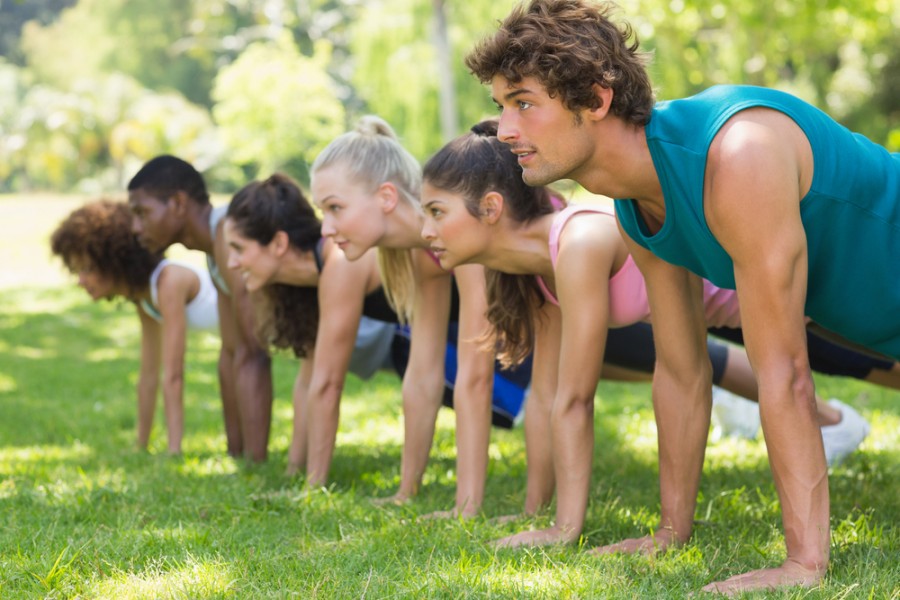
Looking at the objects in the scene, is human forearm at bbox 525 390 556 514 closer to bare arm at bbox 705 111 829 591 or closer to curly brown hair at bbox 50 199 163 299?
bare arm at bbox 705 111 829 591

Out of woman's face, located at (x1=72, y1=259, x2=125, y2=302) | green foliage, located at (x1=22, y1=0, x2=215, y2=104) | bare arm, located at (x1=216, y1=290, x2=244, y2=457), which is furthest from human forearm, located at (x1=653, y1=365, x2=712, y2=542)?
green foliage, located at (x1=22, y1=0, x2=215, y2=104)

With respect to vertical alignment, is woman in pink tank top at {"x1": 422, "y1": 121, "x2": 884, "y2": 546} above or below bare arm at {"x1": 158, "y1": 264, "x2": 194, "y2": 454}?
above

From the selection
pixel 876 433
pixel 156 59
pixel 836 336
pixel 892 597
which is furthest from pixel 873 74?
pixel 156 59

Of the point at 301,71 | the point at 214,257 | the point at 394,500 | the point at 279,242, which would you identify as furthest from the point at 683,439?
the point at 301,71

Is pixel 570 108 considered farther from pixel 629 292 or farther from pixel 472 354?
pixel 472 354

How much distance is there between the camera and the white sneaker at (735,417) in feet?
19.2

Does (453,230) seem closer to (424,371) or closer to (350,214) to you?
(350,214)

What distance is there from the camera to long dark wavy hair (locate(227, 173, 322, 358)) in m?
5.15

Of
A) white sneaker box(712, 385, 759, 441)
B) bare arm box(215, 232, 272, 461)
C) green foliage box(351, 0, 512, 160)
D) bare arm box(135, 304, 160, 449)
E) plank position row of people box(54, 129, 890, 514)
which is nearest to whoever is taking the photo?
plank position row of people box(54, 129, 890, 514)

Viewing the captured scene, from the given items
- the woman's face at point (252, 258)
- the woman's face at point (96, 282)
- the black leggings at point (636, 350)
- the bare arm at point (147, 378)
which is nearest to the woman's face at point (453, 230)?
the black leggings at point (636, 350)

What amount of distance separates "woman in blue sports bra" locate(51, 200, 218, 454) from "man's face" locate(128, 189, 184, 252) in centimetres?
44

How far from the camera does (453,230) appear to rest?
395 cm

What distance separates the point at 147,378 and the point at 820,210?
452 centimetres

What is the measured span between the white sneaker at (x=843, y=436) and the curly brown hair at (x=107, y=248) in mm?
3721
